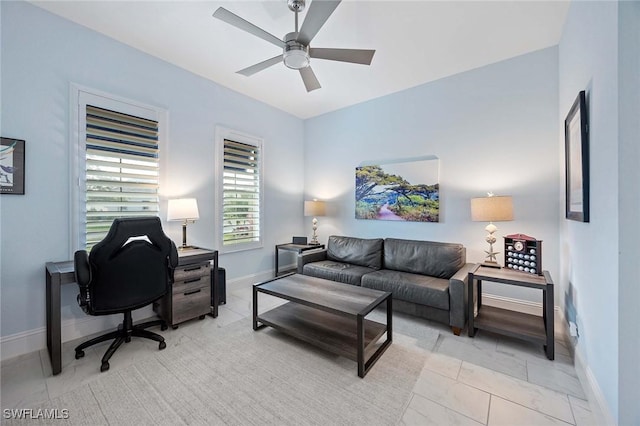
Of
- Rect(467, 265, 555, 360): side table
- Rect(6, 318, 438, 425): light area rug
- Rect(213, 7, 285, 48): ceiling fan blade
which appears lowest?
Rect(6, 318, 438, 425): light area rug

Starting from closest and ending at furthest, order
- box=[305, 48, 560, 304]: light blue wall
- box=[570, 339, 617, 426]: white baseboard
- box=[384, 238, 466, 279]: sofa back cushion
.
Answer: box=[570, 339, 617, 426]: white baseboard
box=[305, 48, 560, 304]: light blue wall
box=[384, 238, 466, 279]: sofa back cushion

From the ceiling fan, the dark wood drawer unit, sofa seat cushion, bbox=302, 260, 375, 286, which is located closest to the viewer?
the ceiling fan

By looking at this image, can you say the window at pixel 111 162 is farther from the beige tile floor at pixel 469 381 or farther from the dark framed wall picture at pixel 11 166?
the beige tile floor at pixel 469 381

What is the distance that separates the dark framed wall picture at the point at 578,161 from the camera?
5.59ft

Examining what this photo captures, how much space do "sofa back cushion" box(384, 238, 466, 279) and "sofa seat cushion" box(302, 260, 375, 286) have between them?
13.9 inches

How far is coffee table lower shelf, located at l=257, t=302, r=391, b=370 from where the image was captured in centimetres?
202

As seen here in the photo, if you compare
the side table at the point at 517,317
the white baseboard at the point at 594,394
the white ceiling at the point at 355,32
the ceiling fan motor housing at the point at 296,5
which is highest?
the white ceiling at the point at 355,32

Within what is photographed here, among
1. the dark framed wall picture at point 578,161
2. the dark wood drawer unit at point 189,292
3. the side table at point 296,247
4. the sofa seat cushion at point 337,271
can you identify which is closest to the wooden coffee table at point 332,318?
the sofa seat cushion at point 337,271

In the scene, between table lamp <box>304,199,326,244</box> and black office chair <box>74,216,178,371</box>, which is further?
table lamp <box>304,199,326,244</box>

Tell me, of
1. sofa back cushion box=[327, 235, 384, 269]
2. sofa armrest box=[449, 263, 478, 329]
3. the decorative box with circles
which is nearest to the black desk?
sofa back cushion box=[327, 235, 384, 269]

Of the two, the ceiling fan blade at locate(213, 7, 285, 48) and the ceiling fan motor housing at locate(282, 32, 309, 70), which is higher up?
the ceiling fan blade at locate(213, 7, 285, 48)

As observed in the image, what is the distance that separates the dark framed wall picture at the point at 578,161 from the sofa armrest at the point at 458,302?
987 millimetres

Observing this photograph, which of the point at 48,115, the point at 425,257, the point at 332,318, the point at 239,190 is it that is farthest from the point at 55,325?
the point at 425,257

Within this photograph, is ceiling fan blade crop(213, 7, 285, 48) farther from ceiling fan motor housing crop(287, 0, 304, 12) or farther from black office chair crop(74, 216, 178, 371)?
black office chair crop(74, 216, 178, 371)
